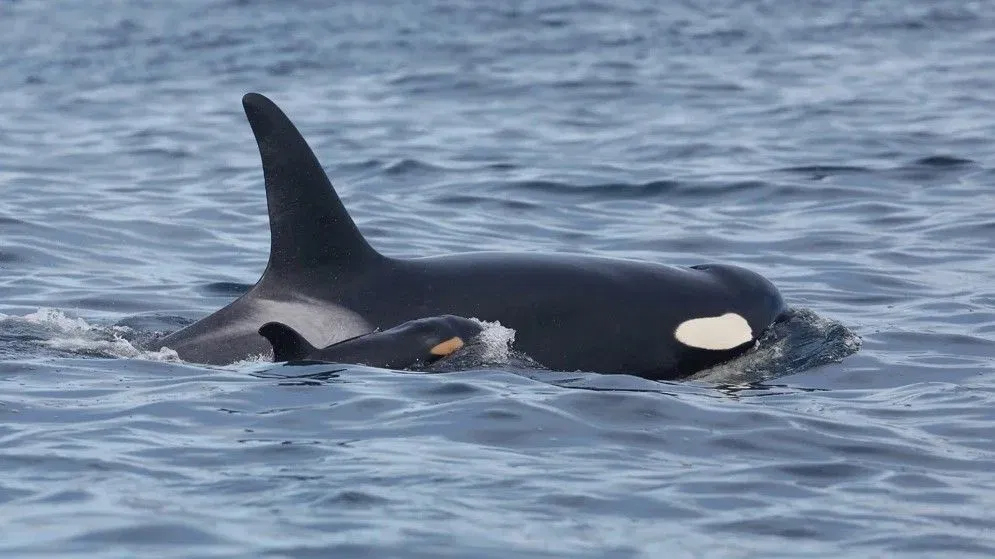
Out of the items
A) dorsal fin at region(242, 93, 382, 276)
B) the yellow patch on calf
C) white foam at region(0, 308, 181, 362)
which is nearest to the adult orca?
dorsal fin at region(242, 93, 382, 276)

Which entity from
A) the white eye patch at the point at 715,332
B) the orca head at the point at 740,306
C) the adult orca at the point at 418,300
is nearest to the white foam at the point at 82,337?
the adult orca at the point at 418,300

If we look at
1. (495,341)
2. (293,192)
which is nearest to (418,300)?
(495,341)

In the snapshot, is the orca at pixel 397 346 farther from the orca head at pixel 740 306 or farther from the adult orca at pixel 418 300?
the orca head at pixel 740 306

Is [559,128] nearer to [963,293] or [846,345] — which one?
[963,293]

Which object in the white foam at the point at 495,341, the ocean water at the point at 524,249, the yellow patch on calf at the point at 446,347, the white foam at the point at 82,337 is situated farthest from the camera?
the white foam at the point at 82,337

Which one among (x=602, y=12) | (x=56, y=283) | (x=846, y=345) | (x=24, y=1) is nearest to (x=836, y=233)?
(x=846, y=345)

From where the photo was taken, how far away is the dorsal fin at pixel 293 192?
938 cm

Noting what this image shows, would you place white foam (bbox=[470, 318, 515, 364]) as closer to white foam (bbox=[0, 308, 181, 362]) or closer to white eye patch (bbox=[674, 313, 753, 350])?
white eye patch (bbox=[674, 313, 753, 350])

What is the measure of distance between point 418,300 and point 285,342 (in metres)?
0.98

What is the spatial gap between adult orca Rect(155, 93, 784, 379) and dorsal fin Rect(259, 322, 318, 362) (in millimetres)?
423

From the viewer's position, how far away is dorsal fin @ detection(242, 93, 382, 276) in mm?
9383

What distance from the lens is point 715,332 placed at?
9.73 m

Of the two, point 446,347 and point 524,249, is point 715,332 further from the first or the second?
point 524,249

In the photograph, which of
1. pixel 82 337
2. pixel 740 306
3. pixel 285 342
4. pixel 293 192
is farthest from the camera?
pixel 82 337
